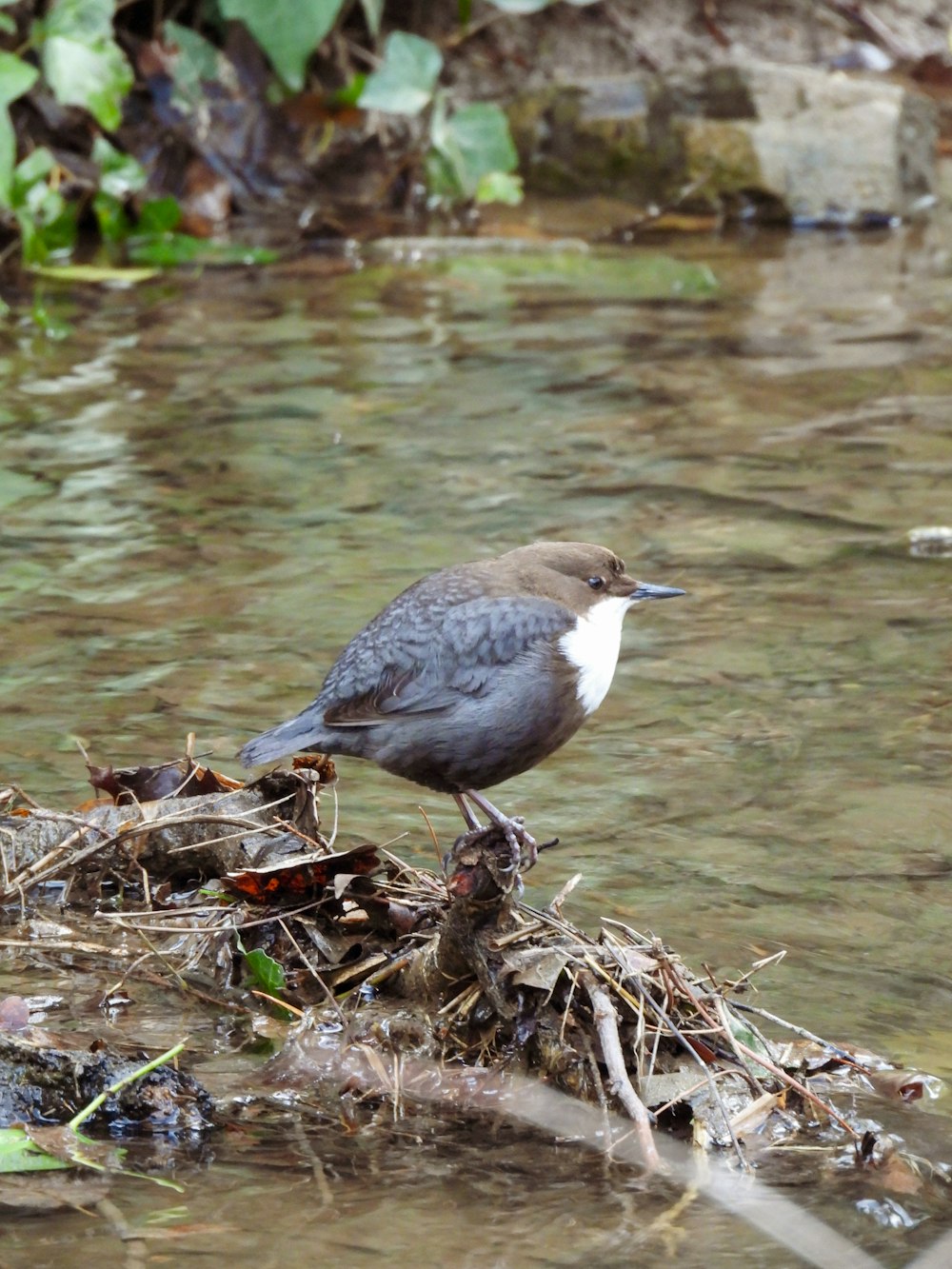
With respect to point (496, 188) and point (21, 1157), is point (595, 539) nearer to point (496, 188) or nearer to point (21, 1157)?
point (21, 1157)

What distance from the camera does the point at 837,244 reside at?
34.4 ft

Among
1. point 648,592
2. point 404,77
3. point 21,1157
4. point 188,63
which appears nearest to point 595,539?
point 648,592

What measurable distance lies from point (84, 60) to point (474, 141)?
2.44 metres

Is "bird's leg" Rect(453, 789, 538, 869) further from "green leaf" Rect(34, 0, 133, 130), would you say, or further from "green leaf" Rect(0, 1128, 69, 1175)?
"green leaf" Rect(34, 0, 133, 130)

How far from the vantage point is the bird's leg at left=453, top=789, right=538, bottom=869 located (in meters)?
2.67

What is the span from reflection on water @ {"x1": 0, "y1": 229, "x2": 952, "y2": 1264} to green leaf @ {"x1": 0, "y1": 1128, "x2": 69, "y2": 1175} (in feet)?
4.31

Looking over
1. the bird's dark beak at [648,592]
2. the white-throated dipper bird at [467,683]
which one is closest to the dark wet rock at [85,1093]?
the white-throated dipper bird at [467,683]

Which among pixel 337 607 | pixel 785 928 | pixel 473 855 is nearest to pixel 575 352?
pixel 337 607

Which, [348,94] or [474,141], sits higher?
[348,94]

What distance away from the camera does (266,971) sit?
3.01 metres

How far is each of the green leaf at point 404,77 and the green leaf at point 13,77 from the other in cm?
238

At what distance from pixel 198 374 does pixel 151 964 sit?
484cm

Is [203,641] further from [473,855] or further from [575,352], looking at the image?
[575,352]

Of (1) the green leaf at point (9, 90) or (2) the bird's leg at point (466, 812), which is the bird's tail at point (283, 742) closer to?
(2) the bird's leg at point (466, 812)
